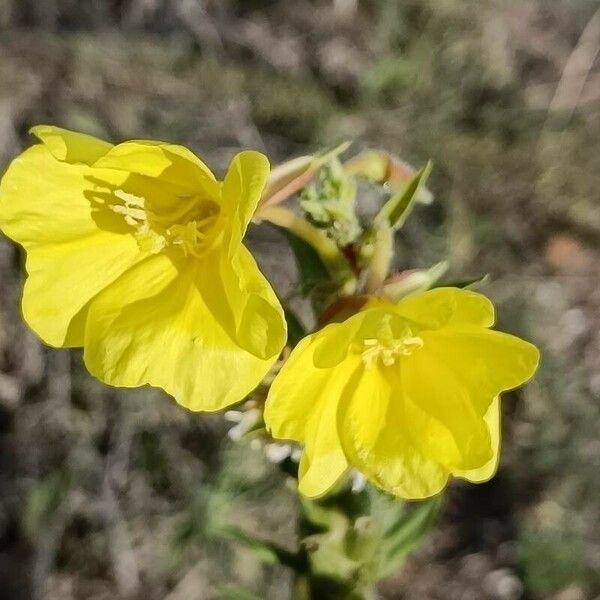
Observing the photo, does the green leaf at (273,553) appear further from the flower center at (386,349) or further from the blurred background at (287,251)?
the blurred background at (287,251)

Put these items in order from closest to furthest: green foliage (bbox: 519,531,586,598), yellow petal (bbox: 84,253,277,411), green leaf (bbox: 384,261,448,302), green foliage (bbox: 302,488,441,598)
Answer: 1. yellow petal (bbox: 84,253,277,411)
2. green leaf (bbox: 384,261,448,302)
3. green foliage (bbox: 302,488,441,598)
4. green foliage (bbox: 519,531,586,598)

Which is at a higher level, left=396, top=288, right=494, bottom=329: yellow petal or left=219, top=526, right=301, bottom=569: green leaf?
left=396, top=288, right=494, bottom=329: yellow petal

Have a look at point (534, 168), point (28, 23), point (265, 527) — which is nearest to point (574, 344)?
point (534, 168)

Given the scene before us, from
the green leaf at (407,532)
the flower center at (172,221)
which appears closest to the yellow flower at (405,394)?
the flower center at (172,221)

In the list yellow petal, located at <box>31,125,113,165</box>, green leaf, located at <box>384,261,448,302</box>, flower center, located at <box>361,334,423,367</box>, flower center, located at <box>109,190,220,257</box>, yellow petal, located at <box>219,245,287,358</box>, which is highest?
yellow petal, located at <box>31,125,113,165</box>

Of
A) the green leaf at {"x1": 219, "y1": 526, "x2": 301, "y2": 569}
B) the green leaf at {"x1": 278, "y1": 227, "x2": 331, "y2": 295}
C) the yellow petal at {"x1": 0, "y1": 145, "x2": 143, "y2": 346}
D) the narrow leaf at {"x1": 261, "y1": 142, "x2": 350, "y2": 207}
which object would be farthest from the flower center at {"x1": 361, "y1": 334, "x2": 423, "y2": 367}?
the green leaf at {"x1": 219, "y1": 526, "x2": 301, "y2": 569}

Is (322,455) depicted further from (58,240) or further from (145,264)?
(58,240)

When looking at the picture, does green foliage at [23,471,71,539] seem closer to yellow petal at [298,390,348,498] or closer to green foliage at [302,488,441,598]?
green foliage at [302,488,441,598]
